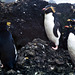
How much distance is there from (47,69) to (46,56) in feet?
0.84

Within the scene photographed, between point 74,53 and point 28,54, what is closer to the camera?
point 28,54

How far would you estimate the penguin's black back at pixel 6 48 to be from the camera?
1.89 metres

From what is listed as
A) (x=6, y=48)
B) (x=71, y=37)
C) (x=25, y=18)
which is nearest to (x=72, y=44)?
(x=71, y=37)

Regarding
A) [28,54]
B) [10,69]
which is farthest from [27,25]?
[10,69]

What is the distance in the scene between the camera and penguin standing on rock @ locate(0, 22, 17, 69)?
6.19ft

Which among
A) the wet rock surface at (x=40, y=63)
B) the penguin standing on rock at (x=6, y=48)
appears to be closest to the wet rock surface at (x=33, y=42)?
the wet rock surface at (x=40, y=63)

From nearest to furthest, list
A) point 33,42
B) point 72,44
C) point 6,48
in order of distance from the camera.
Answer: point 6,48 < point 72,44 < point 33,42

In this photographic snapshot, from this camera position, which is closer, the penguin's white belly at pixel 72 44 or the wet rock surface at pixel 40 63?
the wet rock surface at pixel 40 63

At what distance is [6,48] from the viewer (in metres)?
1.89

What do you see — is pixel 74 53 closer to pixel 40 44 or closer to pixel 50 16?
pixel 40 44

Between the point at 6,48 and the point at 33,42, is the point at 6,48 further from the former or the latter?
the point at 33,42

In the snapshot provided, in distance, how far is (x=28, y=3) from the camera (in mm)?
3074

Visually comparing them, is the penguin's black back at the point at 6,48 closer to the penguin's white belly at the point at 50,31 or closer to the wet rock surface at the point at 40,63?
the wet rock surface at the point at 40,63

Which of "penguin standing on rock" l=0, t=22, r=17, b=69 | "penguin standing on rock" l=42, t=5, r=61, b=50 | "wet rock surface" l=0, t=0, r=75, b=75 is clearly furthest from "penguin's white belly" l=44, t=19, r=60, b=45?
"penguin standing on rock" l=0, t=22, r=17, b=69
